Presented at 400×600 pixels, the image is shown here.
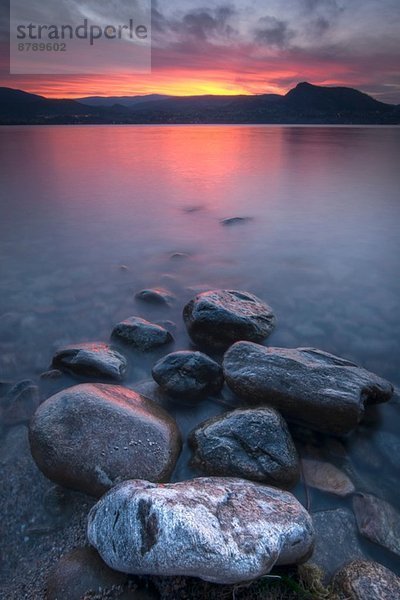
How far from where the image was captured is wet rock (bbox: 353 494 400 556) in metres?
3.11

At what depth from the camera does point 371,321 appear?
21.2ft

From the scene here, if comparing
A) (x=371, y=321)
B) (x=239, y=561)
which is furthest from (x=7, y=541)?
(x=371, y=321)

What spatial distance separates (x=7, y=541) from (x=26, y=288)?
5241mm

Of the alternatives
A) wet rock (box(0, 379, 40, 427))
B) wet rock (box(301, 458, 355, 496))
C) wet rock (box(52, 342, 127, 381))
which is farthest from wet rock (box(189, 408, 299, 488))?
wet rock (box(0, 379, 40, 427))

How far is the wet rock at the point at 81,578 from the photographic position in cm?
248

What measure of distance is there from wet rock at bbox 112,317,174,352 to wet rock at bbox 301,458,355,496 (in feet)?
8.38

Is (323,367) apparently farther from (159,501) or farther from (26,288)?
(26,288)

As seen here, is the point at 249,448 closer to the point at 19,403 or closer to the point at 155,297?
the point at 19,403

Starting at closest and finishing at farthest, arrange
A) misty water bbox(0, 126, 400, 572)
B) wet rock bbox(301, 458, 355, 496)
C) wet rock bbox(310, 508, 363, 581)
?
wet rock bbox(310, 508, 363, 581) < wet rock bbox(301, 458, 355, 496) < misty water bbox(0, 126, 400, 572)

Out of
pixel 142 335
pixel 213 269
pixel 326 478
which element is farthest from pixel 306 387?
pixel 213 269

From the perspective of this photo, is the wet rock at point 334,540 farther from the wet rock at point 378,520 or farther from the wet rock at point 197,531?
the wet rock at point 197,531

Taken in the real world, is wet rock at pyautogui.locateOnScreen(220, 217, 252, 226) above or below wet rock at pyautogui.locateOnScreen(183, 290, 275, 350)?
above

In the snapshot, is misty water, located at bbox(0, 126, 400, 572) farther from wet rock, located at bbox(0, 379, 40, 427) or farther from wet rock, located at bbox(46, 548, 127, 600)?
wet rock, located at bbox(46, 548, 127, 600)

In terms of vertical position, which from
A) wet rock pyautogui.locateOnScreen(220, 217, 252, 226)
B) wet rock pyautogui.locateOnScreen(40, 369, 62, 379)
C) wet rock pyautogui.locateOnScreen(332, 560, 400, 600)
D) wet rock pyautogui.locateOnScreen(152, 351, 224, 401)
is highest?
wet rock pyautogui.locateOnScreen(220, 217, 252, 226)
